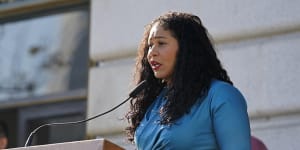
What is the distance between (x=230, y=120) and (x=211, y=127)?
9cm

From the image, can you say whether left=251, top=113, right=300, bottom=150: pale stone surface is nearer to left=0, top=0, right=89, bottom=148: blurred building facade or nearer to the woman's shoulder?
left=0, top=0, right=89, bottom=148: blurred building facade

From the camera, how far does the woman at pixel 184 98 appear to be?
346 centimetres

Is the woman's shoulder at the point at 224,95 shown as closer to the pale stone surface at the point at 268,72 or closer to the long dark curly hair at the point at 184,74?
the long dark curly hair at the point at 184,74

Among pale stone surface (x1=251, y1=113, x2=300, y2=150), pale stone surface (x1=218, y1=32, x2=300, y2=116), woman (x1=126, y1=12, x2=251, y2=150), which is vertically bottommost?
pale stone surface (x1=251, y1=113, x2=300, y2=150)

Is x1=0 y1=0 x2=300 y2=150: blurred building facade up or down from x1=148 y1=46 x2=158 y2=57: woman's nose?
down

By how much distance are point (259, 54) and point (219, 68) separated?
293 centimetres

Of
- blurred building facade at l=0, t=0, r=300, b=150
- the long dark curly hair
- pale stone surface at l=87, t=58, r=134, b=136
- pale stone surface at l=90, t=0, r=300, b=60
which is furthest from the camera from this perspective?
pale stone surface at l=87, t=58, r=134, b=136

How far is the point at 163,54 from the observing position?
3639 millimetres

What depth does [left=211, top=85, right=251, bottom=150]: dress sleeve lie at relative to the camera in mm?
3426

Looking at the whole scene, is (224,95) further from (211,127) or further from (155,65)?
(155,65)

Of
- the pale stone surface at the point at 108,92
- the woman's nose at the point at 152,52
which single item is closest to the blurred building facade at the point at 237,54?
the pale stone surface at the point at 108,92

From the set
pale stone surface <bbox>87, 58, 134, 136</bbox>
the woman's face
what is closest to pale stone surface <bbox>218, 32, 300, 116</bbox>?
pale stone surface <bbox>87, 58, 134, 136</bbox>

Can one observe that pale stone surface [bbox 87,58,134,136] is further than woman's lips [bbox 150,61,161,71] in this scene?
Yes

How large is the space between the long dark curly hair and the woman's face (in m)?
0.02
